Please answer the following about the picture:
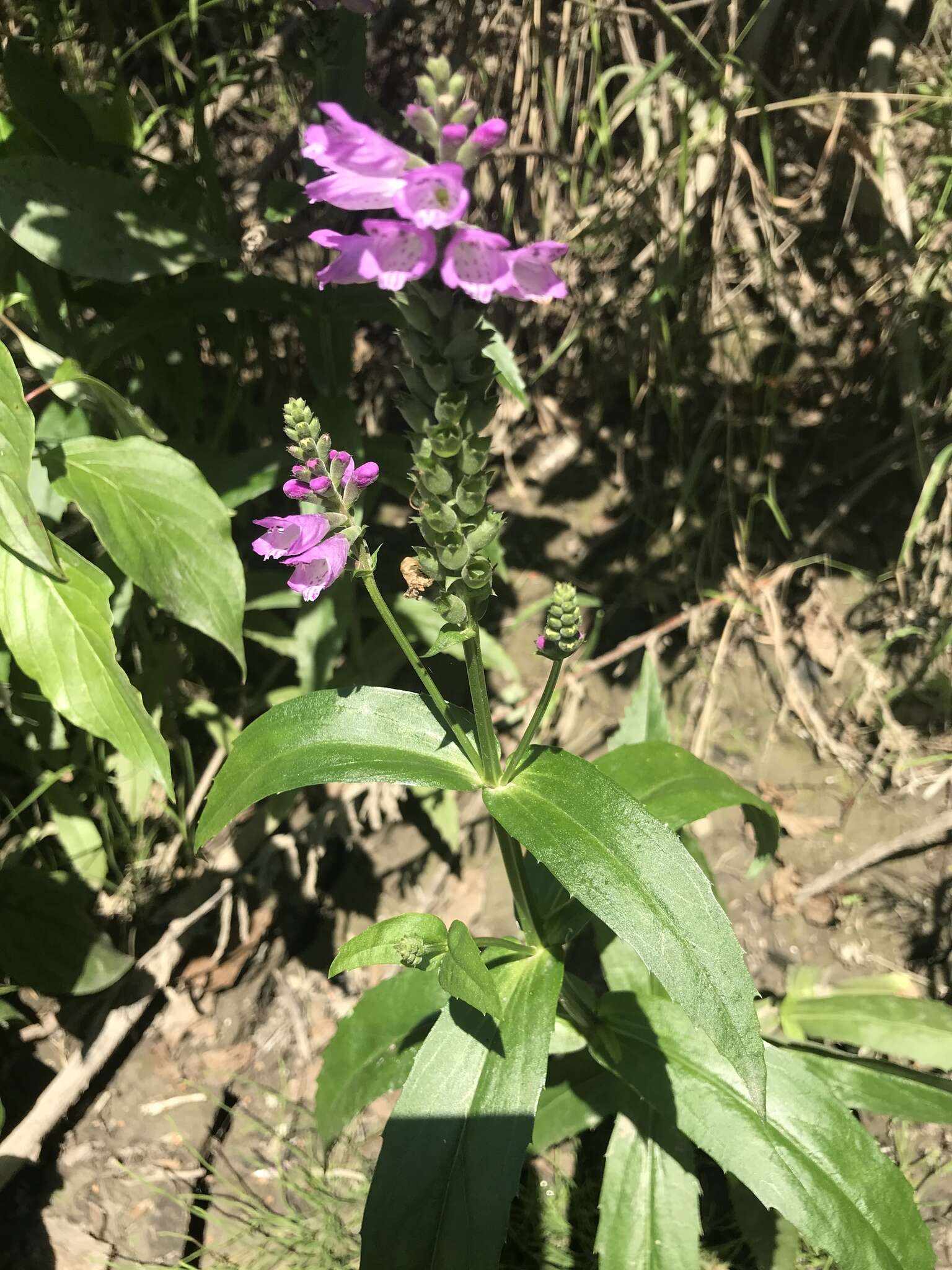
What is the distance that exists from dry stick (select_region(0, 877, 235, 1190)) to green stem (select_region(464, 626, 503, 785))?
185 cm

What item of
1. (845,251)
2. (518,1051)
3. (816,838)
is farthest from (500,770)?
(845,251)

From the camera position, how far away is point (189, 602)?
2023 millimetres

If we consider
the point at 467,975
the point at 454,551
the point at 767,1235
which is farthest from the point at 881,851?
the point at 454,551

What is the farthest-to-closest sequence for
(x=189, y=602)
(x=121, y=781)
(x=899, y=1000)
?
(x=121, y=781) → (x=899, y=1000) → (x=189, y=602)

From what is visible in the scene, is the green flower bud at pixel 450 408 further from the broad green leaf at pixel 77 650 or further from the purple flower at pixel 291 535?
the broad green leaf at pixel 77 650

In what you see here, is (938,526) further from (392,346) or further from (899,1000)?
A: (392,346)

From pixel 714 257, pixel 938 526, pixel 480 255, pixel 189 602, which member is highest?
pixel 480 255

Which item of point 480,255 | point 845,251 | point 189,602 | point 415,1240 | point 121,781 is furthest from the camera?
point 845,251

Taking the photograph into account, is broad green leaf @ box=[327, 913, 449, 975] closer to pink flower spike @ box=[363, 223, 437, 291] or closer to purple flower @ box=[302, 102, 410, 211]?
pink flower spike @ box=[363, 223, 437, 291]

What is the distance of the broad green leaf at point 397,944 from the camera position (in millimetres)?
1502

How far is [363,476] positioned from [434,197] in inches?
18.3

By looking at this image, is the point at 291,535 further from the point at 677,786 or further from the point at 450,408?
the point at 677,786

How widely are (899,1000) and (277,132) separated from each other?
4.05m

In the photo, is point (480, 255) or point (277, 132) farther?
point (277, 132)
